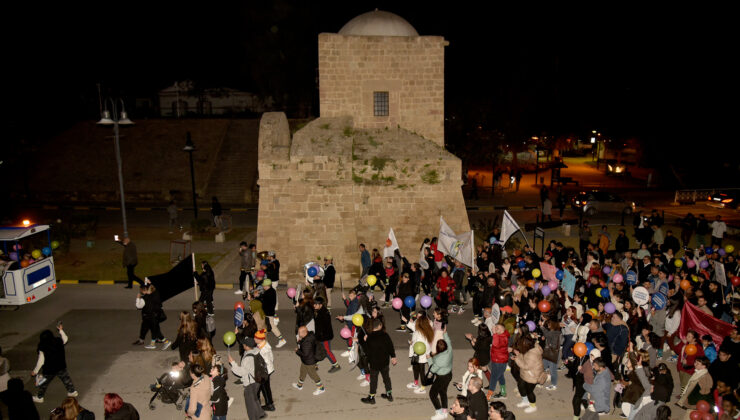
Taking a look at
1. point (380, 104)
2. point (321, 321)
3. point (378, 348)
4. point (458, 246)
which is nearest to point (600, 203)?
point (380, 104)

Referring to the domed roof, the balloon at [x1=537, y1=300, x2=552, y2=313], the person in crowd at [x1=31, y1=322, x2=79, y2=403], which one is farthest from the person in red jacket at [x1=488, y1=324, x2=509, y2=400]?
the domed roof

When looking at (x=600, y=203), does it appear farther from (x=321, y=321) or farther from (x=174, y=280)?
(x=174, y=280)

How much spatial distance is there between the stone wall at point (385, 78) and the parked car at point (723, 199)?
1881 centimetres

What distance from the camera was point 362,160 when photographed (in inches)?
665

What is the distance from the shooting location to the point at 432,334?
8531 mm

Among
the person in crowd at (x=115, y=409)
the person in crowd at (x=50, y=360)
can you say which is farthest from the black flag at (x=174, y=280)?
the person in crowd at (x=115, y=409)

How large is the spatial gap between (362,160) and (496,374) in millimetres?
9664

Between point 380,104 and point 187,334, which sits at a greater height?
point 380,104

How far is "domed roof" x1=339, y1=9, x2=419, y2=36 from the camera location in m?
18.1

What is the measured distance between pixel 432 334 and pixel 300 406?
2.75m

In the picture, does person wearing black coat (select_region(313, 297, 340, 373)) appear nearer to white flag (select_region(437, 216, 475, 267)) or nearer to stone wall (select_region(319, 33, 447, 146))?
white flag (select_region(437, 216, 475, 267))

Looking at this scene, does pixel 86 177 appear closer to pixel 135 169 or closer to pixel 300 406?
pixel 135 169

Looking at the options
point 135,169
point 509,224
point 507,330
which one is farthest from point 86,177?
point 507,330

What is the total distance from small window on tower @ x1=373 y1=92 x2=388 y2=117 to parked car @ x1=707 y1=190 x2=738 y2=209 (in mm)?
20673
